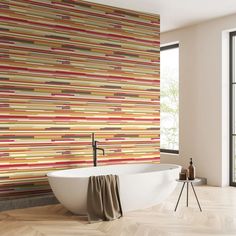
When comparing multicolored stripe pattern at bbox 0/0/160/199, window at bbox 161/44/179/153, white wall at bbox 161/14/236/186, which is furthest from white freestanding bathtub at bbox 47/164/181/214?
window at bbox 161/44/179/153

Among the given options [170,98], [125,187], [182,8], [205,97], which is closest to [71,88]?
[125,187]

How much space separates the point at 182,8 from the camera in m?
6.32

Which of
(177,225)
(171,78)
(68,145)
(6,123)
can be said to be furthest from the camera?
(171,78)

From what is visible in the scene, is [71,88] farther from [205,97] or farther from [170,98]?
[170,98]

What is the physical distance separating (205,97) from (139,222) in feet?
10.7

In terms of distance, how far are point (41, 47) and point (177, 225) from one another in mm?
2901

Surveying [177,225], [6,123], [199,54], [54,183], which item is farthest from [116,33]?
[177,225]

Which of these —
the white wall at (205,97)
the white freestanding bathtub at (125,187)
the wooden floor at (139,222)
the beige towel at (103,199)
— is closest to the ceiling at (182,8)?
the white wall at (205,97)

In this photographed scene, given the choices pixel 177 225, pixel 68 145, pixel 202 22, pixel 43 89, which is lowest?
pixel 177 225

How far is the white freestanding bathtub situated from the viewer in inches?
181

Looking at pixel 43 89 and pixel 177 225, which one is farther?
pixel 43 89

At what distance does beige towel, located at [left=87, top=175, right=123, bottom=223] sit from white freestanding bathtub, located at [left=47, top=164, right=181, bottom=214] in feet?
0.24

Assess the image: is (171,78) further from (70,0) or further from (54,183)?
(54,183)

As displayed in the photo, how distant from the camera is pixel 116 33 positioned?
20.5 feet
